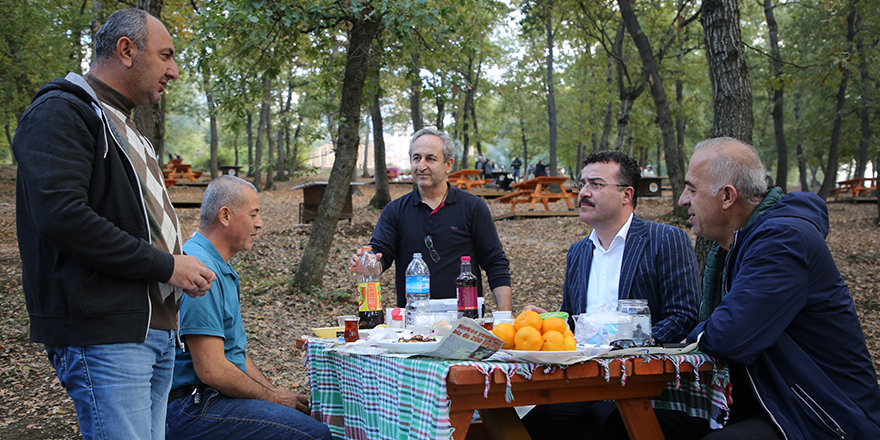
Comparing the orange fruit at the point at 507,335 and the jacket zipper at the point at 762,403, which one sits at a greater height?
the orange fruit at the point at 507,335

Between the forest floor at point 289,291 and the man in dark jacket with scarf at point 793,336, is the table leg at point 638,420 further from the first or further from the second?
the forest floor at point 289,291

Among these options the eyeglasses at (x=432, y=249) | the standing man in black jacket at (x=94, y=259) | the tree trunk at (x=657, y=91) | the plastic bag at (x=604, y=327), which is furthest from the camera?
the tree trunk at (x=657, y=91)

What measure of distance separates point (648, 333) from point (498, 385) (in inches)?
33.5

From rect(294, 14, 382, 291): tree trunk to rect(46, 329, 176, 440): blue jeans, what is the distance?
230 inches

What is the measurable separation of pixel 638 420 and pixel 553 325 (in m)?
0.57

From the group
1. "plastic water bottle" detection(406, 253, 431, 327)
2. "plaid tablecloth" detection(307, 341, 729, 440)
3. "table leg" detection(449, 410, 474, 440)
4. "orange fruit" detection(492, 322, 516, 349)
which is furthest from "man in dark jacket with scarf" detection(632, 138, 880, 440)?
"plastic water bottle" detection(406, 253, 431, 327)

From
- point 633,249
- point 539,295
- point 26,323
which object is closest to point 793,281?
point 633,249

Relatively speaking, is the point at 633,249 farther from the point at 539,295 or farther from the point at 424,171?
the point at 539,295

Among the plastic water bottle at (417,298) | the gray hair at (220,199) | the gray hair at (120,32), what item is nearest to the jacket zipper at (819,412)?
the plastic water bottle at (417,298)

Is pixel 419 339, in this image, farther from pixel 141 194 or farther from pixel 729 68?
pixel 729 68

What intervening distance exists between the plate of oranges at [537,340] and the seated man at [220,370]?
0.98 metres

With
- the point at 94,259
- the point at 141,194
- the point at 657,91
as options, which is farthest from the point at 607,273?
the point at 657,91

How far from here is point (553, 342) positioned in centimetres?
217

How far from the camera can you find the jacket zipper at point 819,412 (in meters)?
2.17
